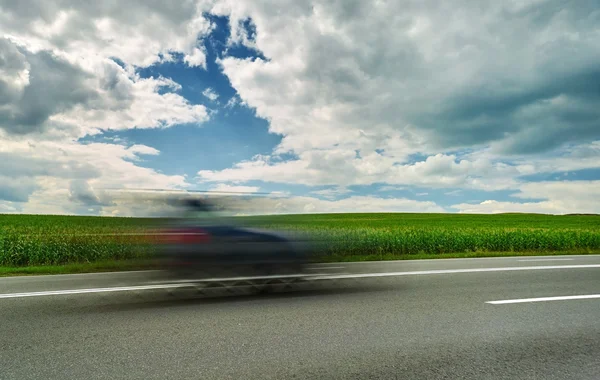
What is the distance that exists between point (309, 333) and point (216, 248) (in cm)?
240

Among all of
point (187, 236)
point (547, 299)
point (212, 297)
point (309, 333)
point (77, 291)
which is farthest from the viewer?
point (77, 291)

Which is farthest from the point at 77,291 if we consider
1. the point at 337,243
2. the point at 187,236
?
the point at 337,243

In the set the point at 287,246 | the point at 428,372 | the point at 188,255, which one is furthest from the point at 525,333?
the point at 188,255

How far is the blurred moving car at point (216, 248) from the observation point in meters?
6.72

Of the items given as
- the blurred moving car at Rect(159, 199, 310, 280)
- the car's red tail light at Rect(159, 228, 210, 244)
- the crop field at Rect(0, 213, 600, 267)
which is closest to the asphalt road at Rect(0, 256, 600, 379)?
the blurred moving car at Rect(159, 199, 310, 280)

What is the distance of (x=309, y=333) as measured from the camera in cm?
503

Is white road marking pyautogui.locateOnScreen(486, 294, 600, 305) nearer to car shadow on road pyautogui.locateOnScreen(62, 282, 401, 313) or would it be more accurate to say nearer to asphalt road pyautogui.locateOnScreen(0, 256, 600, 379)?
asphalt road pyautogui.locateOnScreen(0, 256, 600, 379)

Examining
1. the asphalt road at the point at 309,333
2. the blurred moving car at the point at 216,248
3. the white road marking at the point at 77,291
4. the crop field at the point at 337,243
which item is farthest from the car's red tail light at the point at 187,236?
the white road marking at the point at 77,291

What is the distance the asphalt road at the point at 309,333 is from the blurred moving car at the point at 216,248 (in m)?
0.51

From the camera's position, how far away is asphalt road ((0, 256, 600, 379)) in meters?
3.95

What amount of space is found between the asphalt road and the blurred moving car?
51 centimetres

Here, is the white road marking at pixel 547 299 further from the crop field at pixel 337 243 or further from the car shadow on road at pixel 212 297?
the crop field at pixel 337 243

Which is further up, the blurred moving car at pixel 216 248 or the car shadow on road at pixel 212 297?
the blurred moving car at pixel 216 248

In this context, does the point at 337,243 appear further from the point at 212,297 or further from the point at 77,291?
the point at 77,291
